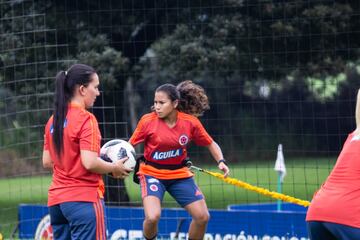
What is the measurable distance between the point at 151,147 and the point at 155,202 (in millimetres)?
511

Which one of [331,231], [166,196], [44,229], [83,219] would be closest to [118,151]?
[83,219]

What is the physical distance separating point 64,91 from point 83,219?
0.85 m

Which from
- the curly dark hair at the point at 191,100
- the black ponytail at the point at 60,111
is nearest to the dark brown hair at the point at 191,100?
the curly dark hair at the point at 191,100

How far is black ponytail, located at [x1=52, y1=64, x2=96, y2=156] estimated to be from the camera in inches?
226

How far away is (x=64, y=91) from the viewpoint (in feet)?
19.1

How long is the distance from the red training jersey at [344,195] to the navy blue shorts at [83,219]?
143cm

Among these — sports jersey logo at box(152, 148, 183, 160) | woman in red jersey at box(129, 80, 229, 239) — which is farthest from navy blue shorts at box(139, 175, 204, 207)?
sports jersey logo at box(152, 148, 183, 160)

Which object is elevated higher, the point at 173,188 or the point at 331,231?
A: the point at 331,231

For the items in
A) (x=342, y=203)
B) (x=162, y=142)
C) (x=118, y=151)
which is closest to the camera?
(x=342, y=203)

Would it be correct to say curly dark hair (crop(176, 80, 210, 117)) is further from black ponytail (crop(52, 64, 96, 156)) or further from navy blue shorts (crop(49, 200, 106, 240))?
navy blue shorts (crop(49, 200, 106, 240))

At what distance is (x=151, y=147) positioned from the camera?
827 cm

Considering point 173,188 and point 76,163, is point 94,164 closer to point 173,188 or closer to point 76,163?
point 76,163

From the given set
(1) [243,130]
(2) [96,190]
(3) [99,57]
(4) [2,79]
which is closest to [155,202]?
(2) [96,190]

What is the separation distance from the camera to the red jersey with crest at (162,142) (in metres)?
8.24
